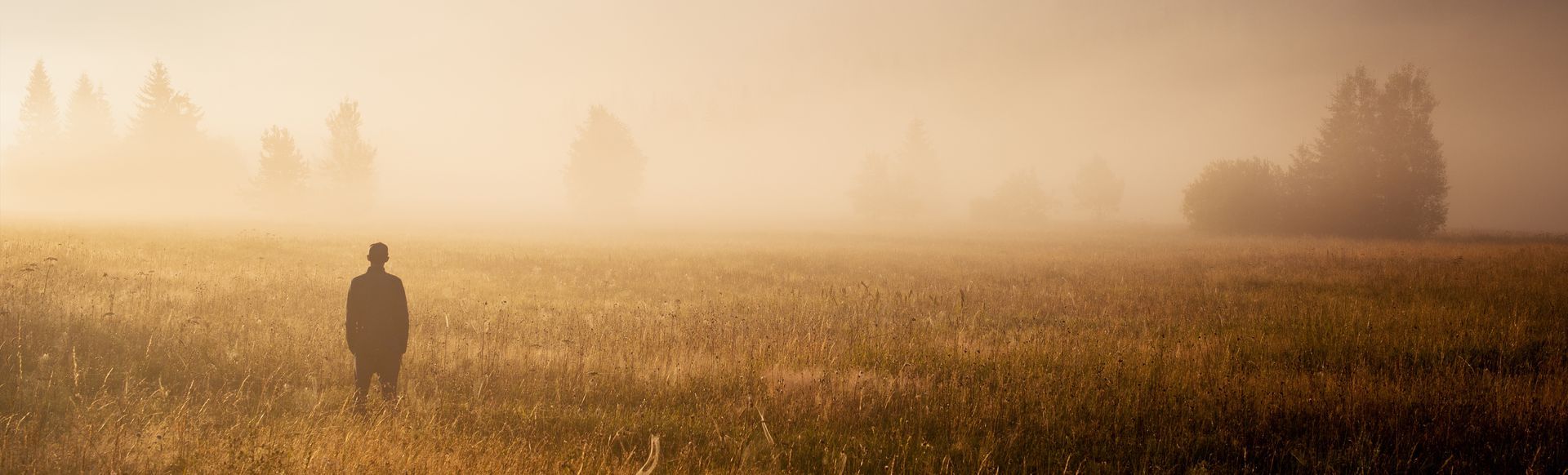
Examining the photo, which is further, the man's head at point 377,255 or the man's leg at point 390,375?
the man's leg at point 390,375

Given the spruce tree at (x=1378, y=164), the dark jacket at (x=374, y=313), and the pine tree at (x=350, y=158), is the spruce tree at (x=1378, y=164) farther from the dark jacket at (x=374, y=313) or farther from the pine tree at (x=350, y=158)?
the pine tree at (x=350, y=158)

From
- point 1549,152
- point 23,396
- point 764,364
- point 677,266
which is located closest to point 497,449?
point 764,364

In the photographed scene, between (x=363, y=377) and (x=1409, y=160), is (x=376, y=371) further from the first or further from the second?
(x=1409, y=160)

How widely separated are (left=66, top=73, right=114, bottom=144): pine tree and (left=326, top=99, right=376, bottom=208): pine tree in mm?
16989

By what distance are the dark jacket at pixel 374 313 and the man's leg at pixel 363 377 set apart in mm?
99

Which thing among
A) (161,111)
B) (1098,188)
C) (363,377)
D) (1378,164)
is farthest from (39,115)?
(1098,188)

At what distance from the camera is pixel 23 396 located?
208 inches

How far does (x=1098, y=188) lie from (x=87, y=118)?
97.7 meters

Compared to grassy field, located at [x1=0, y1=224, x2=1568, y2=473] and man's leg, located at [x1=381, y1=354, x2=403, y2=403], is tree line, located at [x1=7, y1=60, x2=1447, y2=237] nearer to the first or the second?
grassy field, located at [x1=0, y1=224, x2=1568, y2=473]

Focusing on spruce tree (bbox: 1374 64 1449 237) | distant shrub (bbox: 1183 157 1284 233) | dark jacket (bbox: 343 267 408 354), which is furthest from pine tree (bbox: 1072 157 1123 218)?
dark jacket (bbox: 343 267 408 354)

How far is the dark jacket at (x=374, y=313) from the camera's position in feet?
18.3

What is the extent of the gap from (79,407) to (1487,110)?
27771 centimetres

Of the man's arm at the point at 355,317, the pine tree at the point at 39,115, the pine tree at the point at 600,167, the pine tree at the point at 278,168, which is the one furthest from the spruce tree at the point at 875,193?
the pine tree at the point at 39,115

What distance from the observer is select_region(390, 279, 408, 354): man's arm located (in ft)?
18.7
